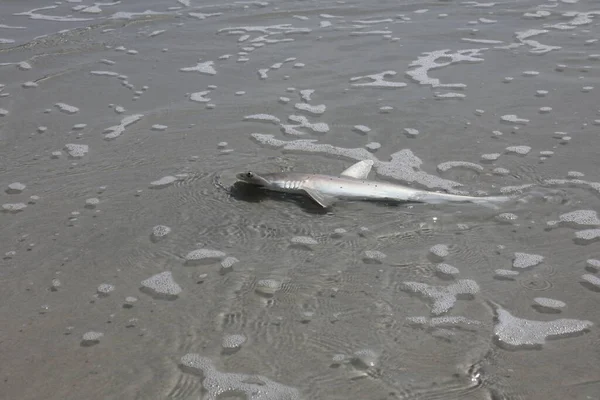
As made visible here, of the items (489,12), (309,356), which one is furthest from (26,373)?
(489,12)

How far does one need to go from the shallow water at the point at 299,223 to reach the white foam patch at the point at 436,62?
0.12 feet

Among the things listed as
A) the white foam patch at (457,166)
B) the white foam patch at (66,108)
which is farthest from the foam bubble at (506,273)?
the white foam patch at (66,108)

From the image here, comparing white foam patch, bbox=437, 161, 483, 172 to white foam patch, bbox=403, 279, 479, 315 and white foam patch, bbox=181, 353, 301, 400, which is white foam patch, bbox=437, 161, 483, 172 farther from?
white foam patch, bbox=181, 353, 301, 400

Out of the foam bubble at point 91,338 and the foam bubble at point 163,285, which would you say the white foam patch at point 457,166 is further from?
the foam bubble at point 91,338

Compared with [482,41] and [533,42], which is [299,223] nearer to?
[482,41]

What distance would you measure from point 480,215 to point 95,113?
4305 millimetres

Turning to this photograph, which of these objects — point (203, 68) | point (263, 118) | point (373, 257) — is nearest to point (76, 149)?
point (263, 118)

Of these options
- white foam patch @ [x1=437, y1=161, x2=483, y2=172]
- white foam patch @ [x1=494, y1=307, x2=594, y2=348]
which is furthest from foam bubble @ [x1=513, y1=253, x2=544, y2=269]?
white foam patch @ [x1=437, y1=161, x2=483, y2=172]

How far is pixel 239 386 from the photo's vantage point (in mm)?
3557

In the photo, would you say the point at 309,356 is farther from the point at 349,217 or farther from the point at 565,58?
the point at 565,58

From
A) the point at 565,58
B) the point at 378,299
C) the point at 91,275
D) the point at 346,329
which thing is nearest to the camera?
the point at 346,329

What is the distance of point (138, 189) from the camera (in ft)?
18.7

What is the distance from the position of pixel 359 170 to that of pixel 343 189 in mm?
299

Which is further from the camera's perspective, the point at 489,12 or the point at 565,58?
the point at 489,12
